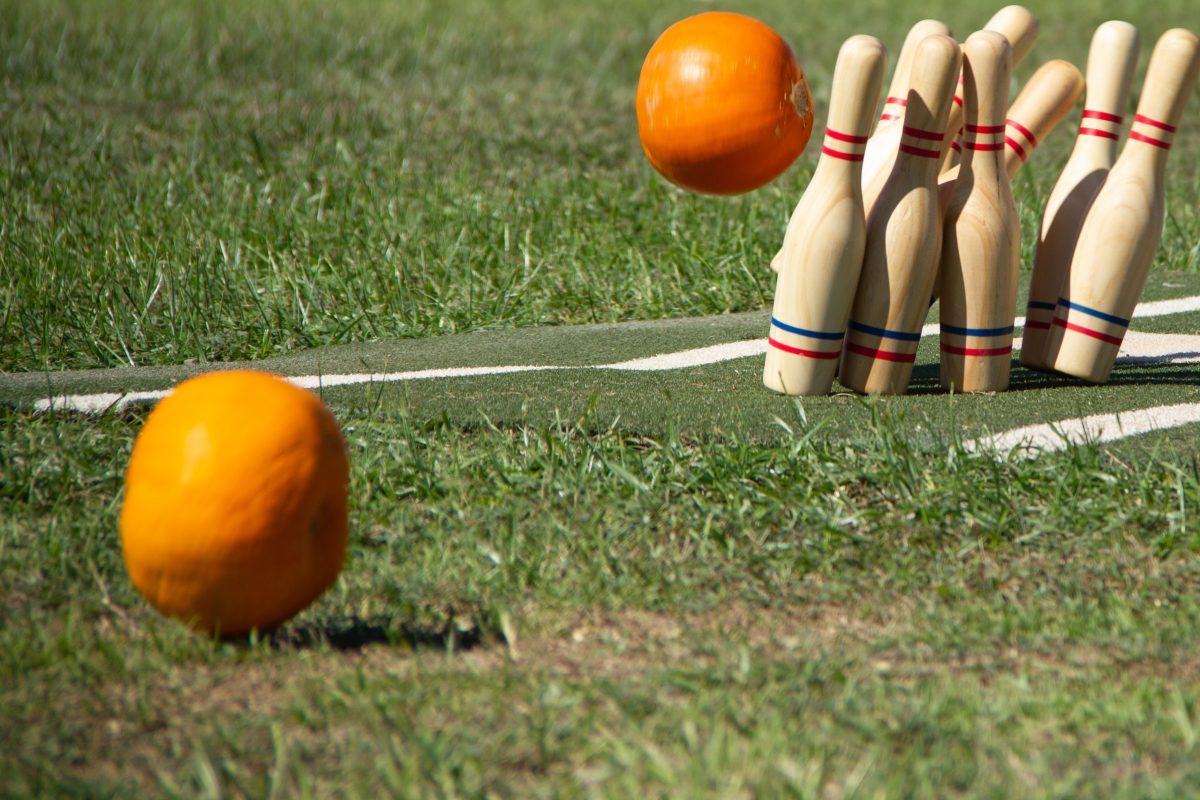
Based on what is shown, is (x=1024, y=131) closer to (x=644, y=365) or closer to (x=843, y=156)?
(x=843, y=156)

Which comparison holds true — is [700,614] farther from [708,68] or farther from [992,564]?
[708,68]

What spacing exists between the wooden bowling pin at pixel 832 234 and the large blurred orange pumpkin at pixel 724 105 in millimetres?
219

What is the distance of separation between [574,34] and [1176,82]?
8.27 metres

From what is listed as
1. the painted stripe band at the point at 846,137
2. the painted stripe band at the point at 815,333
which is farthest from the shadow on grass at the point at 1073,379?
the painted stripe band at the point at 846,137

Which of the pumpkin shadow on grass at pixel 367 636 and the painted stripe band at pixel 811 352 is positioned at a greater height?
the painted stripe band at pixel 811 352

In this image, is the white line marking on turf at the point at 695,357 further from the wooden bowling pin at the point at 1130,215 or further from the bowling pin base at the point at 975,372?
the wooden bowling pin at the point at 1130,215

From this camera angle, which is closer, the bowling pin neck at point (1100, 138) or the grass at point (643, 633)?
the grass at point (643, 633)

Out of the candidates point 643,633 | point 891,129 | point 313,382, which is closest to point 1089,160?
point 891,129

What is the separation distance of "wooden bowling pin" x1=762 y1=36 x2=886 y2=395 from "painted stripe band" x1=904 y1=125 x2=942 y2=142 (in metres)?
0.11

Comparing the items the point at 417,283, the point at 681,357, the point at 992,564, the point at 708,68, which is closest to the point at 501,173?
the point at 417,283

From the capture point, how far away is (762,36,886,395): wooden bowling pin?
3.79 m

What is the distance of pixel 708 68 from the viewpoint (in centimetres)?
405

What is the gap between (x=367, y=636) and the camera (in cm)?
291

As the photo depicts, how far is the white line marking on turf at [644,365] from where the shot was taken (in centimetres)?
427
